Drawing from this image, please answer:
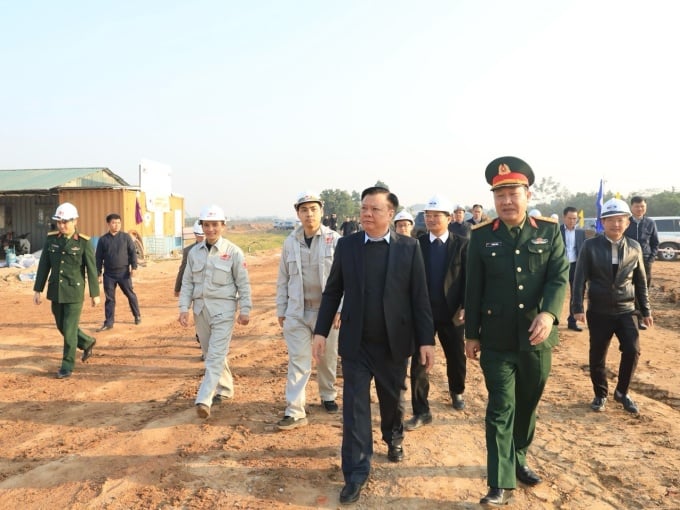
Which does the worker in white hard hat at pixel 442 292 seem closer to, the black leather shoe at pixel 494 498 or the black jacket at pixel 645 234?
the black leather shoe at pixel 494 498

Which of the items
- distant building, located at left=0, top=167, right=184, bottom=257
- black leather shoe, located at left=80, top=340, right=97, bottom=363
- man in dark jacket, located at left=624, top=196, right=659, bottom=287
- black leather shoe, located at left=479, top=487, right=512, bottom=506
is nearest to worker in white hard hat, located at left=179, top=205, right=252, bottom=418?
black leather shoe, located at left=80, top=340, right=97, bottom=363

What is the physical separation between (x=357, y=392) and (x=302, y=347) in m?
1.35

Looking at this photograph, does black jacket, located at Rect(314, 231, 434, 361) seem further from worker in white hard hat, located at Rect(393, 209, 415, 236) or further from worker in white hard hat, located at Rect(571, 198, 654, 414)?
worker in white hard hat, located at Rect(393, 209, 415, 236)

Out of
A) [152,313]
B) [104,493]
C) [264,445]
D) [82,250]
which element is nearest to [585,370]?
[264,445]

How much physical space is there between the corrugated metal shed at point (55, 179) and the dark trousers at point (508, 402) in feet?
69.8

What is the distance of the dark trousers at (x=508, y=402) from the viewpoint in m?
3.36

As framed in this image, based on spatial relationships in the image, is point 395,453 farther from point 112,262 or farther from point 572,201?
point 572,201

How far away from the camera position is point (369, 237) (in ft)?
12.5

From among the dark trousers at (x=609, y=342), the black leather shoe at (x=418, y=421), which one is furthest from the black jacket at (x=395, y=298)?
the dark trousers at (x=609, y=342)

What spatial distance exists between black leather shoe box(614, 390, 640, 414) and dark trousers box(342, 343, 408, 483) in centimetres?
268

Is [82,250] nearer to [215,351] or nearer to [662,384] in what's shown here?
[215,351]

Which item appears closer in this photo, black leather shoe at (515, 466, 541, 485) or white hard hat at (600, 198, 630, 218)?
black leather shoe at (515, 466, 541, 485)

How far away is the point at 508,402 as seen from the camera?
3.45 metres

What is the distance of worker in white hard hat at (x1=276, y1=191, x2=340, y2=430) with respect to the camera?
4.85 metres
